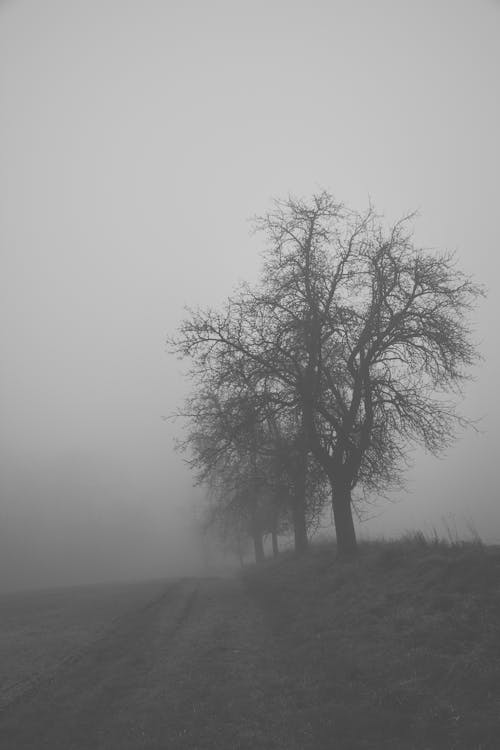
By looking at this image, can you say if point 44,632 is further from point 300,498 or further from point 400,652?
point 400,652

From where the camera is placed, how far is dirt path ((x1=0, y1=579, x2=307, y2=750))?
21.4 feet

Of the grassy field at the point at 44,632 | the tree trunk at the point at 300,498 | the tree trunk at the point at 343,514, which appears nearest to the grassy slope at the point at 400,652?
the tree trunk at the point at 343,514

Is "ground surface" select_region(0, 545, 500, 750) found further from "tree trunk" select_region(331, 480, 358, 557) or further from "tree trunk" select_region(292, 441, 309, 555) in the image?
"tree trunk" select_region(292, 441, 309, 555)

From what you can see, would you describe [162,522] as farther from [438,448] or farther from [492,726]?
[492,726]

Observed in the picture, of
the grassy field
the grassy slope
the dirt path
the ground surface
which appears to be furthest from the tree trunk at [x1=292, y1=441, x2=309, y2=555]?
the grassy field

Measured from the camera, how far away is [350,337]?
733 inches

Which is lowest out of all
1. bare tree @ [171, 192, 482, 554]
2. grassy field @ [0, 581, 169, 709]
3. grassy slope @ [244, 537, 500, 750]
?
grassy field @ [0, 581, 169, 709]

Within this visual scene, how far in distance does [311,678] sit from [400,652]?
1.89 metres

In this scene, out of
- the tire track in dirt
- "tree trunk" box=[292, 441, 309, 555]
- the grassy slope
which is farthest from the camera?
"tree trunk" box=[292, 441, 309, 555]

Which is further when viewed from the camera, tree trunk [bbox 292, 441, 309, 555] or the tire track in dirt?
tree trunk [bbox 292, 441, 309, 555]

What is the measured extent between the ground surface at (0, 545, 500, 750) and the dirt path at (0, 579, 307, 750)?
33mm

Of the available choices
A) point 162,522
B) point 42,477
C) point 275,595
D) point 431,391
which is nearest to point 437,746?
point 275,595

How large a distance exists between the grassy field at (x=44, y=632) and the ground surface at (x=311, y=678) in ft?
1.44

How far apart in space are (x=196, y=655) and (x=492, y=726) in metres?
7.69
